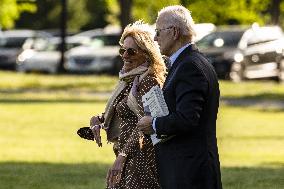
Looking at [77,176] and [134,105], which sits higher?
[134,105]

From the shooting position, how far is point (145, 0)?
164ft

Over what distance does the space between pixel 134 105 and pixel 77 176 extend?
641 centimetres

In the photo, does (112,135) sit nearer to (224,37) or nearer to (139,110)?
(139,110)

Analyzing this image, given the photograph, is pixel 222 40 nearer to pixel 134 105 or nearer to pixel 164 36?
pixel 134 105

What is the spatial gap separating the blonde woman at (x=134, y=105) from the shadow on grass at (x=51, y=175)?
5092mm

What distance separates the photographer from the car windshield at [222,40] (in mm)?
38344

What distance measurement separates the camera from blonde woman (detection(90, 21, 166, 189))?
722 centimetres

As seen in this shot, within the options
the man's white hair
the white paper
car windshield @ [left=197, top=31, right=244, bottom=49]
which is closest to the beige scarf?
the white paper

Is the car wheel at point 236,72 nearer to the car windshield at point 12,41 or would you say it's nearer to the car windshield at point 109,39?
the car windshield at point 109,39

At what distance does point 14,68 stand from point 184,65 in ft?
142

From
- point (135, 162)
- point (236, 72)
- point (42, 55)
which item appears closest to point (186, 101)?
point (135, 162)

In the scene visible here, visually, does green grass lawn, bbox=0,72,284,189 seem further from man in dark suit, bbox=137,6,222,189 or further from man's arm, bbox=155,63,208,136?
man's arm, bbox=155,63,208,136

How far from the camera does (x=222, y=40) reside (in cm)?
3875

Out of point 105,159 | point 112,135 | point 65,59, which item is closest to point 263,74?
point 65,59
